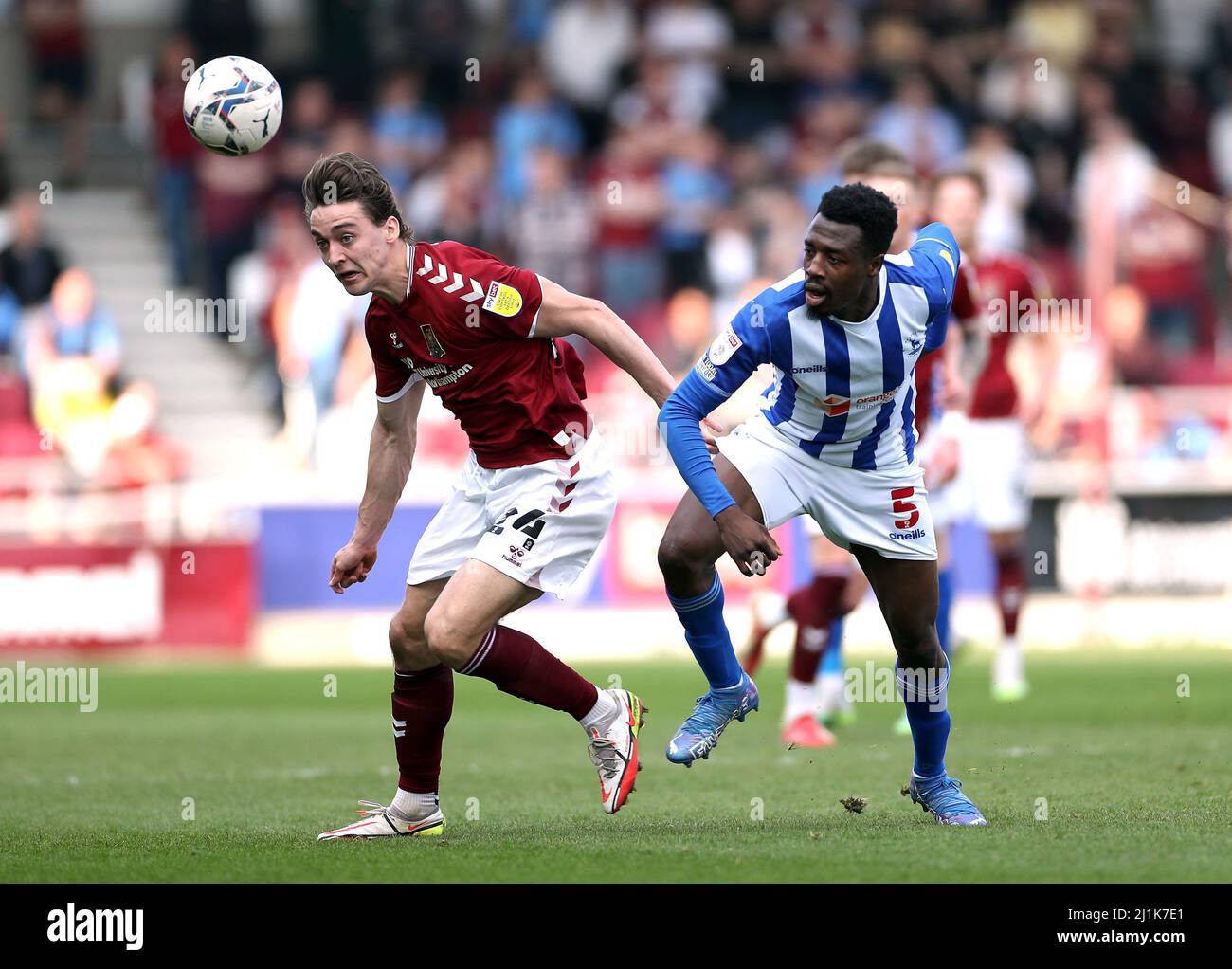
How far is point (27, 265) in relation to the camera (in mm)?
18172

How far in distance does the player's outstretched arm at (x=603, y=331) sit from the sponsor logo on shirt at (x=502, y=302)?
85 mm

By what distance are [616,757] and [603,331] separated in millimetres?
1456

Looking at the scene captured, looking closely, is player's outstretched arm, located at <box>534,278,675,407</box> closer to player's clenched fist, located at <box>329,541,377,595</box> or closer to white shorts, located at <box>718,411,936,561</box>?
white shorts, located at <box>718,411,936,561</box>

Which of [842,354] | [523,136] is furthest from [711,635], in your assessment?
[523,136]

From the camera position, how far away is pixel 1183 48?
Result: 23.5 metres

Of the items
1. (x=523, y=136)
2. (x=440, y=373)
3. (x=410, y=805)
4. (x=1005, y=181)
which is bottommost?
(x=410, y=805)

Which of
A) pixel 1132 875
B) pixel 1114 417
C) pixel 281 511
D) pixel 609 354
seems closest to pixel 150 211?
pixel 281 511

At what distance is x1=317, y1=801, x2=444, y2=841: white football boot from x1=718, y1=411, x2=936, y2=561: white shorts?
154cm

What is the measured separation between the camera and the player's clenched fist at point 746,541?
6242 mm

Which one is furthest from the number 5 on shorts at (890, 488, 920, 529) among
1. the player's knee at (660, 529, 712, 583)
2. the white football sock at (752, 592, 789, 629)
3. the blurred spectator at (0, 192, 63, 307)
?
the blurred spectator at (0, 192, 63, 307)

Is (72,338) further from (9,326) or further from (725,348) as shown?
(725,348)

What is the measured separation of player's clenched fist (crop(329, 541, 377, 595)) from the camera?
6.90 m

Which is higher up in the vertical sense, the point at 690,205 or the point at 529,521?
the point at 690,205

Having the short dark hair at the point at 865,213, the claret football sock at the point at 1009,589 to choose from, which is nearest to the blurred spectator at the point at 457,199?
the claret football sock at the point at 1009,589
